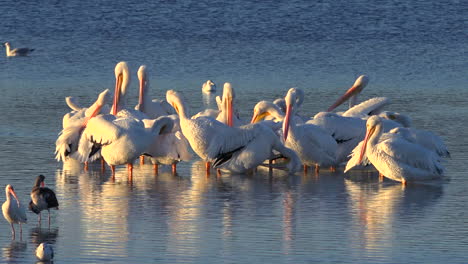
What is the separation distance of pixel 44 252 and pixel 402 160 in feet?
15.0

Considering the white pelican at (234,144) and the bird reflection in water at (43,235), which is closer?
the bird reflection in water at (43,235)

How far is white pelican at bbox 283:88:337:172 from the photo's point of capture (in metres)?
12.7

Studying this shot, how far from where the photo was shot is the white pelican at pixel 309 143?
12734 millimetres

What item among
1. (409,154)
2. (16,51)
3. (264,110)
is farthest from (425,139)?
(16,51)

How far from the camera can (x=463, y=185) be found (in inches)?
470

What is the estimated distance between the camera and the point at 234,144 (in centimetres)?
1237

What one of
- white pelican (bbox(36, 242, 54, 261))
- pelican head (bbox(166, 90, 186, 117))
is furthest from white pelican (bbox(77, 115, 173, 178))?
white pelican (bbox(36, 242, 54, 261))

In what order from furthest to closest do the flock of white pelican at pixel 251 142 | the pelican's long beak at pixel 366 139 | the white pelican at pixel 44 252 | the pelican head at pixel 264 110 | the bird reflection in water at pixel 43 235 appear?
the pelican head at pixel 264 110
the pelican's long beak at pixel 366 139
the flock of white pelican at pixel 251 142
the bird reflection in water at pixel 43 235
the white pelican at pixel 44 252

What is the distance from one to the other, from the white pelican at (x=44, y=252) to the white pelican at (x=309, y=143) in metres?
4.68

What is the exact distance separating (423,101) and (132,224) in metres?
9.25

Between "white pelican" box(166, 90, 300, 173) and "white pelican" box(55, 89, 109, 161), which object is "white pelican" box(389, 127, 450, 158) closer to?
"white pelican" box(166, 90, 300, 173)

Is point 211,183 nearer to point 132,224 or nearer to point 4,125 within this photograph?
point 132,224

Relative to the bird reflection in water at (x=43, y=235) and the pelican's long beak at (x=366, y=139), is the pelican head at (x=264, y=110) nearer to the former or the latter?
the pelican's long beak at (x=366, y=139)

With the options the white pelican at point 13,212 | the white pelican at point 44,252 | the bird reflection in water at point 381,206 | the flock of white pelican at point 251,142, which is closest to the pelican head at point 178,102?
the flock of white pelican at point 251,142
